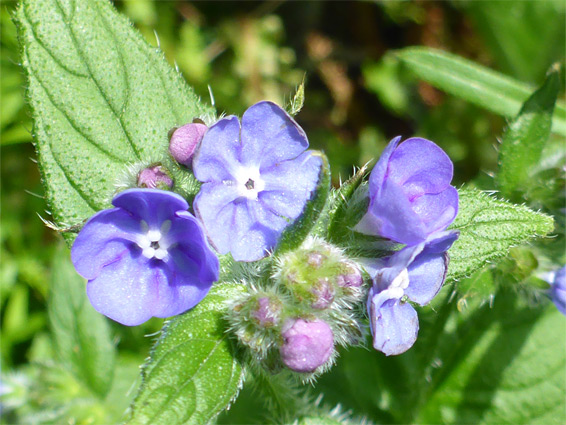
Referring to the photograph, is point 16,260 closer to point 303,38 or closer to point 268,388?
point 268,388

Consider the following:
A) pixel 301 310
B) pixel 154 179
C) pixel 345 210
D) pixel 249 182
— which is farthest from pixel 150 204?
pixel 345 210

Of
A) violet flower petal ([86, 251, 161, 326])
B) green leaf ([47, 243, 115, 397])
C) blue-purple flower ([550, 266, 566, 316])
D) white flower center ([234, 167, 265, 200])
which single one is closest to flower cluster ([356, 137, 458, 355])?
white flower center ([234, 167, 265, 200])

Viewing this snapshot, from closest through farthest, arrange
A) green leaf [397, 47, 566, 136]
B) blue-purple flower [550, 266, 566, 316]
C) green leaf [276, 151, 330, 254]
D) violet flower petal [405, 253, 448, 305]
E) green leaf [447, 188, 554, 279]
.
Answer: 1. green leaf [276, 151, 330, 254]
2. violet flower petal [405, 253, 448, 305]
3. green leaf [447, 188, 554, 279]
4. blue-purple flower [550, 266, 566, 316]
5. green leaf [397, 47, 566, 136]

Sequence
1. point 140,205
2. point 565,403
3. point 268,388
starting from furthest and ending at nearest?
point 565,403 < point 268,388 < point 140,205

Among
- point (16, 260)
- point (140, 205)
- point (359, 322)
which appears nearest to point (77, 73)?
point (140, 205)

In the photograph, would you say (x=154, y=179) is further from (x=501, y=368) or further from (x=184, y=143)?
(x=501, y=368)

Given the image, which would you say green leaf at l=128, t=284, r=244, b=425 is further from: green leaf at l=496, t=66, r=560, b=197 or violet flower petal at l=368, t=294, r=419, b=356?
green leaf at l=496, t=66, r=560, b=197
